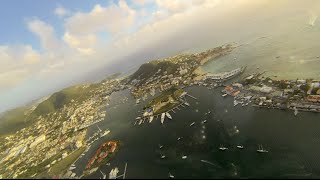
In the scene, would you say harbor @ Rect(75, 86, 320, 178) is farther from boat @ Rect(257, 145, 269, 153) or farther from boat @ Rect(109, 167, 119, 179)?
boat @ Rect(109, 167, 119, 179)

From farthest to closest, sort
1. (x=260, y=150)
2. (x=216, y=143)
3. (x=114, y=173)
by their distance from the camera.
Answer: (x=216, y=143) < (x=114, y=173) < (x=260, y=150)

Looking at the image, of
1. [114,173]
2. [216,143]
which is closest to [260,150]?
[216,143]

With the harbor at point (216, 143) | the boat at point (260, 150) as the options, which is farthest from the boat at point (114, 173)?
the boat at point (260, 150)

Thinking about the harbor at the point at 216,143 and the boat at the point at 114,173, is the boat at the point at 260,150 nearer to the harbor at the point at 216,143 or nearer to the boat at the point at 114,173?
the harbor at the point at 216,143

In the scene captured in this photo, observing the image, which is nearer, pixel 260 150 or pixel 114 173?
pixel 260 150

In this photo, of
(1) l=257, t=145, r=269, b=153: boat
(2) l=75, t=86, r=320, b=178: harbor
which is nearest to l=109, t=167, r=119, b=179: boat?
(2) l=75, t=86, r=320, b=178: harbor

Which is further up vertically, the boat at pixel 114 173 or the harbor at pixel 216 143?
the boat at pixel 114 173

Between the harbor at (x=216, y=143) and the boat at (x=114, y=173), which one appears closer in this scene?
the harbor at (x=216, y=143)

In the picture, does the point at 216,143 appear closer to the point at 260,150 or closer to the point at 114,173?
the point at 260,150

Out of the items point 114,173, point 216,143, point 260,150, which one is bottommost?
point 260,150

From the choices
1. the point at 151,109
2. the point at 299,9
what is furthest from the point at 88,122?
the point at 299,9

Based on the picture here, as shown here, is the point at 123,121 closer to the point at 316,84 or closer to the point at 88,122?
the point at 88,122
